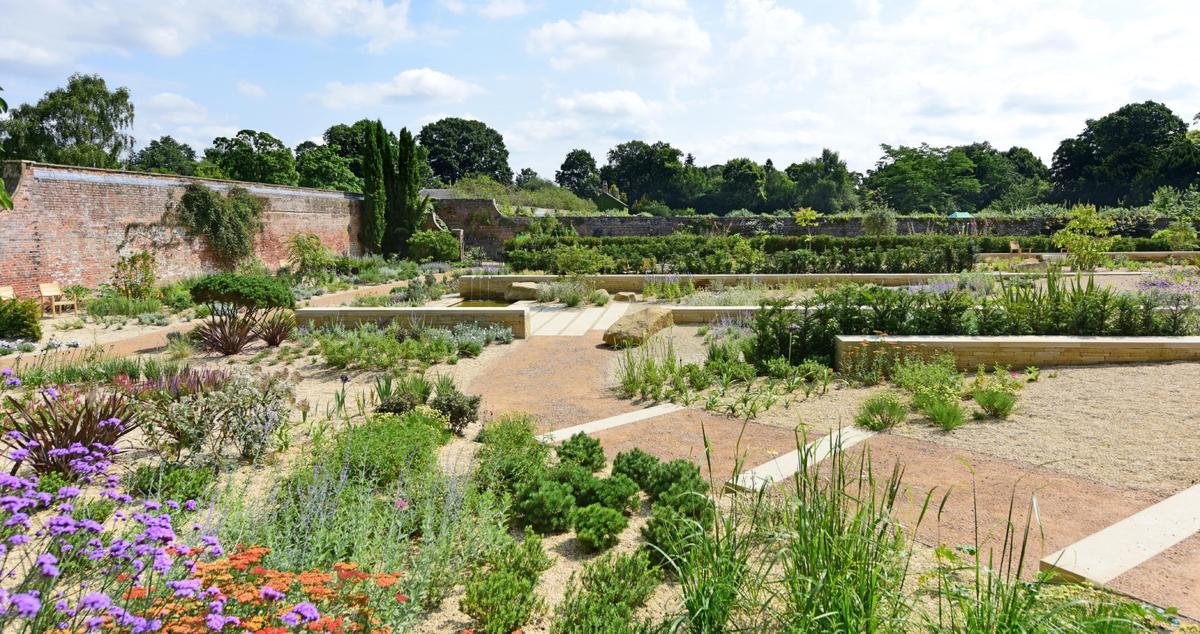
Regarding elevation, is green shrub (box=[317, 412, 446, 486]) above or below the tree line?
below

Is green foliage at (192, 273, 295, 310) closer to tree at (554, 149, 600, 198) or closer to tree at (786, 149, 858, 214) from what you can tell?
tree at (786, 149, 858, 214)

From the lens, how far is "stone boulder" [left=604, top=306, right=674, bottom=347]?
8758 mm

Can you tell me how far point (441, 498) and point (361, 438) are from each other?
752 millimetres

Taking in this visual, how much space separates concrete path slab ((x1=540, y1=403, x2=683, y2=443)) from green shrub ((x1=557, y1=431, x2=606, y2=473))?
495 mm

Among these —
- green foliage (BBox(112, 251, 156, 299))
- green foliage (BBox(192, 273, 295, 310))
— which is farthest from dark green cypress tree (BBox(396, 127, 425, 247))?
green foliage (BBox(192, 273, 295, 310))

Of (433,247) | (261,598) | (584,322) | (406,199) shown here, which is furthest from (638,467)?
(406,199)

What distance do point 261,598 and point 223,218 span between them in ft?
56.5

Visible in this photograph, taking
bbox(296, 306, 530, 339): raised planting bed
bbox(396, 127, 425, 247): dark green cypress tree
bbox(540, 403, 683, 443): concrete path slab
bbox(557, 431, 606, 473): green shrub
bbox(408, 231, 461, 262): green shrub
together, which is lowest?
bbox(540, 403, 683, 443): concrete path slab

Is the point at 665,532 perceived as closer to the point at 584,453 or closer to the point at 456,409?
the point at 584,453

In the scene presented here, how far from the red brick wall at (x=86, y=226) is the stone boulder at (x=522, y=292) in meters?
7.81

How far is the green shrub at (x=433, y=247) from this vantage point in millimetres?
21828

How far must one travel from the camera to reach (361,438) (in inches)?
158

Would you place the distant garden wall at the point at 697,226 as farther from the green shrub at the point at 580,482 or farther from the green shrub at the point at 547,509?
the green shrub at the point at 547,509

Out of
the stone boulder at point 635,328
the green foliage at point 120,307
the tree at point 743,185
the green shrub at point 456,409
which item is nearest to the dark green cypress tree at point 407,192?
the green foliage at point 120,307
